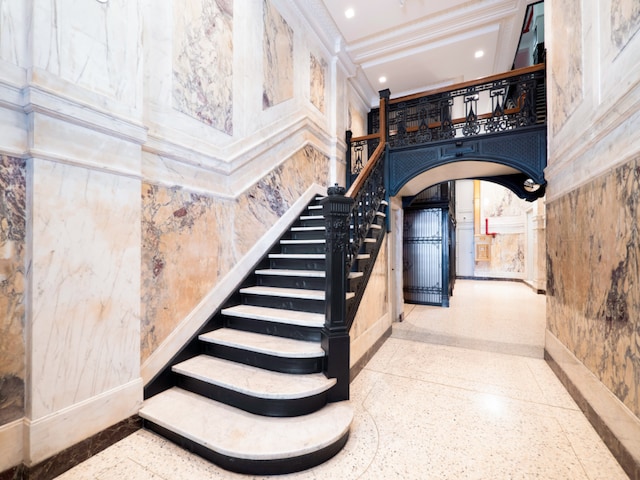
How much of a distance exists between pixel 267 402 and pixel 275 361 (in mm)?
371

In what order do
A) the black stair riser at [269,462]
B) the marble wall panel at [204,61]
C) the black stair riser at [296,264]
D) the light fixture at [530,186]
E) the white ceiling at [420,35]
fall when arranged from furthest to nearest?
the white ceiling at [420,35] → the light fixture at [530,186] → the black stair riser at [296,264] → the marble wall panel at [204,61] → the black stair riser at [269,462]

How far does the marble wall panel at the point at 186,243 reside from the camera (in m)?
2.39

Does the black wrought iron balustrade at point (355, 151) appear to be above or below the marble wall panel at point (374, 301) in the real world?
above

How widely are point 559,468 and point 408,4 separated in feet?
21.2

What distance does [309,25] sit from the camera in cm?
502

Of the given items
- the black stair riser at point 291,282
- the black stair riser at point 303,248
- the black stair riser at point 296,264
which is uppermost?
the black stair riser at point 303,248

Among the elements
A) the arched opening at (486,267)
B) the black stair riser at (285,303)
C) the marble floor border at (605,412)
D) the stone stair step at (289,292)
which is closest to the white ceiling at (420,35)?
the arched opening at (486,267)

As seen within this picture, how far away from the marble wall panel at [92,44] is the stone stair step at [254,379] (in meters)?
2.27

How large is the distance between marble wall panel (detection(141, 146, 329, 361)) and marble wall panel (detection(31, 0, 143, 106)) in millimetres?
792

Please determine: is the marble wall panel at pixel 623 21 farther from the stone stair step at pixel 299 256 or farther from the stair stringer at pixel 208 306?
the stair stringer at pixel 208 306

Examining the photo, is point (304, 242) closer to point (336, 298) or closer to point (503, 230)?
point (336, 298)

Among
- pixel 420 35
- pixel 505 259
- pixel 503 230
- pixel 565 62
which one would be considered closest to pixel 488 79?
pixel 565 62

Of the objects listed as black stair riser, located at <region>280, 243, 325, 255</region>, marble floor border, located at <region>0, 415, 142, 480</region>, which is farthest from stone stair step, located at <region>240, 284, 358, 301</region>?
marble floor border, located at <region>0, 415, 142, 480</region>

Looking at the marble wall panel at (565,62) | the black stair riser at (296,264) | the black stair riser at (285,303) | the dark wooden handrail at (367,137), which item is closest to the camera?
the marble wall panel at (565,62)
